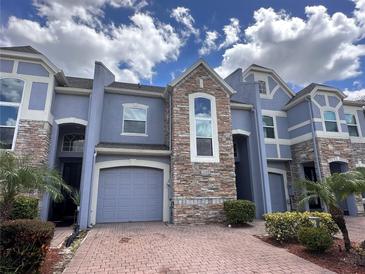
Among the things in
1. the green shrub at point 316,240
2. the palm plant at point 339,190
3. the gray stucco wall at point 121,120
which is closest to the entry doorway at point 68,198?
the gray stucco wall at point 121,120

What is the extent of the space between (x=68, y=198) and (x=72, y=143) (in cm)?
338

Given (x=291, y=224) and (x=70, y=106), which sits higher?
(x=70, y=106)

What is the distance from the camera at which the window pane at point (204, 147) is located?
1105 cm

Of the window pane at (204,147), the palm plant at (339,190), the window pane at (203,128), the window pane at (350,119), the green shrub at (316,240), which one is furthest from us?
the window pane at (350,119)

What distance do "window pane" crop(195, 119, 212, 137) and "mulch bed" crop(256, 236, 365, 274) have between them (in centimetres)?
621

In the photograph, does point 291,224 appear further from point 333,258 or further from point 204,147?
point 204,147

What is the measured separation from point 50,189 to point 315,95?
15.5 meters

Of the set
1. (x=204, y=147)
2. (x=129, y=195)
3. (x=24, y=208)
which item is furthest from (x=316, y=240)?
(x=24, y=208)

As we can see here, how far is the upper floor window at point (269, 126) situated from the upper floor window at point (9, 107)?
1446 centimetres

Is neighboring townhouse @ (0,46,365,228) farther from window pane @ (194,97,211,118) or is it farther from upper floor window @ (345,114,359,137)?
upper floor window @ (345,114,359,137)

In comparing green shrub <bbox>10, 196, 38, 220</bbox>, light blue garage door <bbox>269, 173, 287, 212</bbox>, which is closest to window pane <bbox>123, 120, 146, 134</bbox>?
→ green shrub <bbox>10, 196, 38, 220</bbox>

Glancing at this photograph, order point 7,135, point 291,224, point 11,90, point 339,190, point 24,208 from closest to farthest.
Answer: point 339,190 → point 291,224 → point 24,208 → point 7,135 → point 11,90

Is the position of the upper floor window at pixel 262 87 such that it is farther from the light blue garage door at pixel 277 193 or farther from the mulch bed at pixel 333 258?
the mulch bed at pixel 333 258

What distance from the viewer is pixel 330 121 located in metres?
13.7
